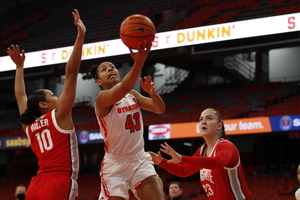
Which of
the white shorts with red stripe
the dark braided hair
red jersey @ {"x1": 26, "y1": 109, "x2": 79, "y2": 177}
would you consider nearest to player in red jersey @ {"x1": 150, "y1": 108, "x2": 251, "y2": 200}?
the white shorts with red stripe

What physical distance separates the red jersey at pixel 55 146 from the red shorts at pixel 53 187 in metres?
0.06

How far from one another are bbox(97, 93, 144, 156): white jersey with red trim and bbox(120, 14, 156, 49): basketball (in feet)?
2.21

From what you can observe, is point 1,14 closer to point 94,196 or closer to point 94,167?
point 94,167

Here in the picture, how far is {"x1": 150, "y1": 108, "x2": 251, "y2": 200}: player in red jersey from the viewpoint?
4.42 metres

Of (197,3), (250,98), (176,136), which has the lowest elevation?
(176,136)

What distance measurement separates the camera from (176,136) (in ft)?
50.0

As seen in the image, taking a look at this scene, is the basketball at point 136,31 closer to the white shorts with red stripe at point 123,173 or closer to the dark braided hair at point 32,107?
the dark braided hair at point 32,107

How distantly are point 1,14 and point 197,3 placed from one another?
11247 mm

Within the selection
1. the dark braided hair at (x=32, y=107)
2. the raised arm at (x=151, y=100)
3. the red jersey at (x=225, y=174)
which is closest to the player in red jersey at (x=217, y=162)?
the red jersey at (x=225, y=174)

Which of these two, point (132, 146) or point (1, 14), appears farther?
point (1, 14)

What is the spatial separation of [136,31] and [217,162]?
1396mm

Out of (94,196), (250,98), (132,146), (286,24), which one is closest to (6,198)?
(94,196)

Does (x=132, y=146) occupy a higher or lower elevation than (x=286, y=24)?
lower

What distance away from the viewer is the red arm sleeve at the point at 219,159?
4406 millimetres
